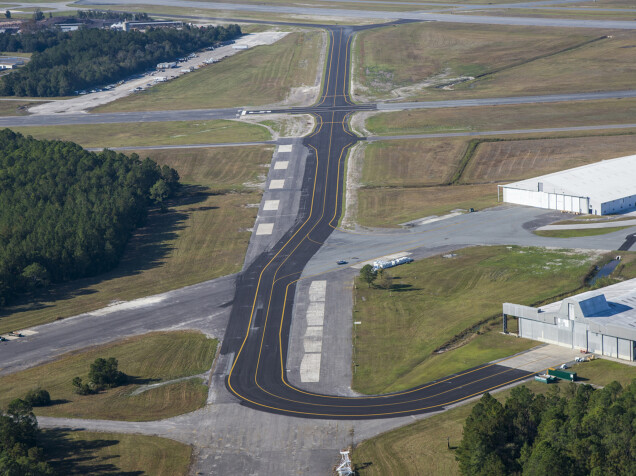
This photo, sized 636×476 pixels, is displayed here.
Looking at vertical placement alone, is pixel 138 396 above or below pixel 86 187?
below

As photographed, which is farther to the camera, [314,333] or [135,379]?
[314,333]

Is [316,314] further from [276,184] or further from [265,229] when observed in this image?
[276,184]

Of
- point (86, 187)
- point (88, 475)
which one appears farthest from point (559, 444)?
point (86, 187)

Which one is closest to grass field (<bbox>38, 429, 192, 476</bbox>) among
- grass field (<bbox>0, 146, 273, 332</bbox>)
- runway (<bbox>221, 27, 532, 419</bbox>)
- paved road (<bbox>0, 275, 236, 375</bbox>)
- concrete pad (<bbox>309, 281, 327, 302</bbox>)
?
runway (<bbox>221, 27, 532, 419</bbox>)

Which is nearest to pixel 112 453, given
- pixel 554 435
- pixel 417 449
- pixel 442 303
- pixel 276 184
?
pixel 417 449

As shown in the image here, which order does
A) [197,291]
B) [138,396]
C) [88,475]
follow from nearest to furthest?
[88,475], [138,396], [197,291]

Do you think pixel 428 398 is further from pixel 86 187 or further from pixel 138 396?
pixel 86 187

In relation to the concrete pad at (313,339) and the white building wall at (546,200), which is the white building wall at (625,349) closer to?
the concrete pad at (313,339)
